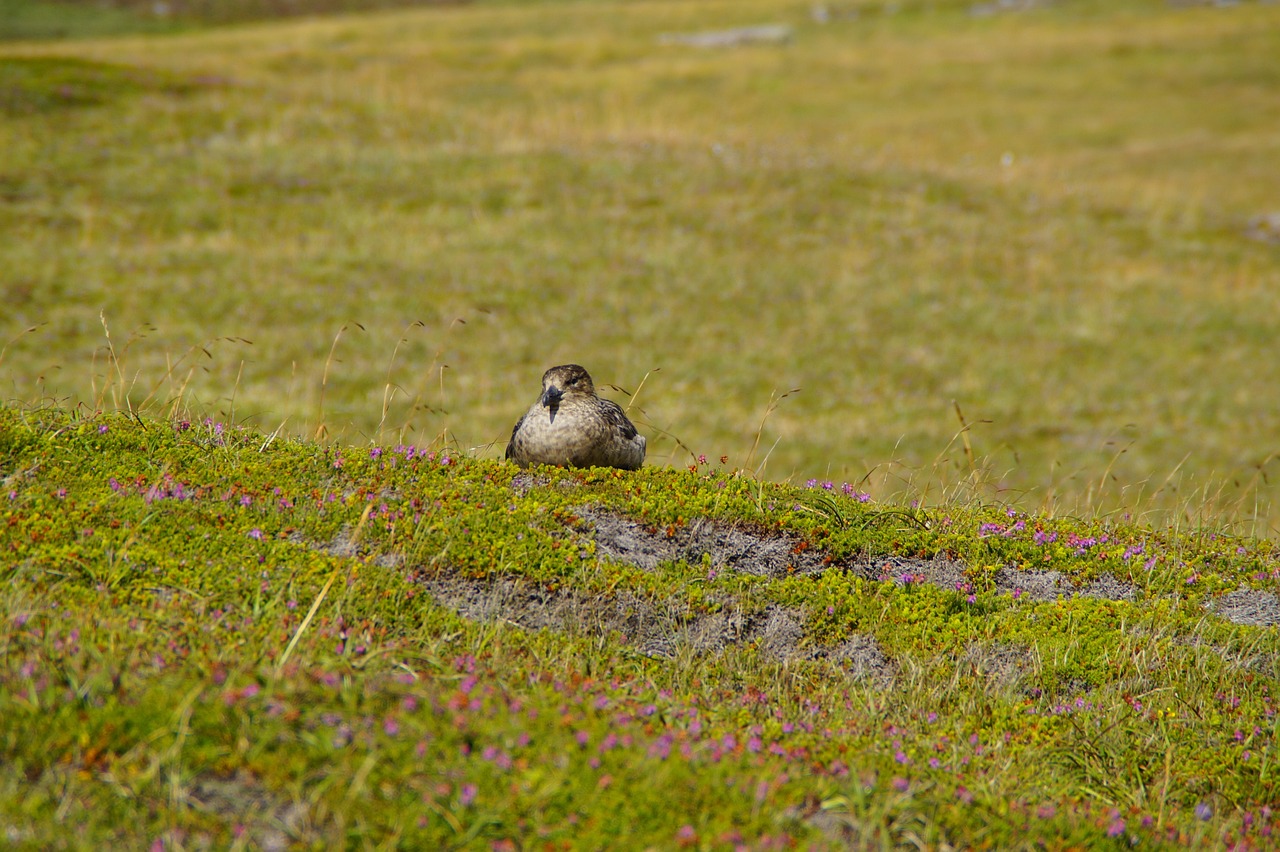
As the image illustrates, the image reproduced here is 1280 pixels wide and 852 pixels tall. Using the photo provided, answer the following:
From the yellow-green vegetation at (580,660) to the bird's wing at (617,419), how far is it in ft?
1.28

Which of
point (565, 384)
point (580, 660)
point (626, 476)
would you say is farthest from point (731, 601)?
point (565, 384)

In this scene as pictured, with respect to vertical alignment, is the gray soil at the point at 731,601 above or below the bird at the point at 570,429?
below

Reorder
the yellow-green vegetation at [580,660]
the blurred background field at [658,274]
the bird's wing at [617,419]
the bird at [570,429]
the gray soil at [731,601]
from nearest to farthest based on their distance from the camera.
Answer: the yellow-green vegetation at [580,660]
the gray soil at [731,601]
the bird at [570,429]
the bird's wing at [617,419]
the blurred background field at [658,274]

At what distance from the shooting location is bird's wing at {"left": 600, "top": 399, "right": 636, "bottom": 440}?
7.35 meters

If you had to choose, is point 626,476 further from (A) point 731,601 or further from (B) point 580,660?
(B) point 580,660

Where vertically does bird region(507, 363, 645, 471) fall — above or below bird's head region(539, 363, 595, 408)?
below

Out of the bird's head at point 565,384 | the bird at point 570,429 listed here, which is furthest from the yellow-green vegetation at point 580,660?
the bird's head at point 565,384

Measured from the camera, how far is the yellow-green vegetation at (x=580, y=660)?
390cm

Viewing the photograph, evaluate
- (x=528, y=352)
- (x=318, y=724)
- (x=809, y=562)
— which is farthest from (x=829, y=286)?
(x=318, y=724)

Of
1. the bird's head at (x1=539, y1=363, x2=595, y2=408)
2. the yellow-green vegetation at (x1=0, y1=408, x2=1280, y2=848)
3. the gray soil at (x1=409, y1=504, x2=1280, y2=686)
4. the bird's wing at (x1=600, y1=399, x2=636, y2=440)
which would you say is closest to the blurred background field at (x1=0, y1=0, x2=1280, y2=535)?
the bird's wing at (x1=600, y1=399, x2=636, y2=440)

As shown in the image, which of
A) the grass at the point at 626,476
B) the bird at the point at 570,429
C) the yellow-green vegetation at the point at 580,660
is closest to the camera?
the yellow-green vegetation at the point at 580,660

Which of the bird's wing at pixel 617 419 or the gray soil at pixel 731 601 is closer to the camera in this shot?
the gray soil at pixel 731 601

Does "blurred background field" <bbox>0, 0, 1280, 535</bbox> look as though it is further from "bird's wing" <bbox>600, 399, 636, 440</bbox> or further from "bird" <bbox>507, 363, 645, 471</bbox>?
"bird" <bbox>507, 363, 645, 471</bbox>

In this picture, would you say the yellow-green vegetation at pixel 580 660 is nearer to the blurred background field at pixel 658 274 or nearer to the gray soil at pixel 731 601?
the gray soil at pixel 731 601
